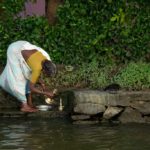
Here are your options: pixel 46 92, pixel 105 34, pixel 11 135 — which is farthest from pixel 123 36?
pixel 11 135

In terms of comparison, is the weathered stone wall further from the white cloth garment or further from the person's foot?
the white cloth garment

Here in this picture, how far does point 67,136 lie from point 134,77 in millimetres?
2255

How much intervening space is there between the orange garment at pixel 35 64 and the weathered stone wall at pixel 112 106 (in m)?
0.72

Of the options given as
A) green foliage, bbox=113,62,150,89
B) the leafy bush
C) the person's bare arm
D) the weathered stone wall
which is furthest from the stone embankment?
the leafy bush

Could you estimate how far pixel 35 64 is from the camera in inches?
399

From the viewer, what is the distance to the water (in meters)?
8.58

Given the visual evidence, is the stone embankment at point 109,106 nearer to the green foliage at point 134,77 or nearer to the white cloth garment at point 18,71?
the green foliage at point 134,77

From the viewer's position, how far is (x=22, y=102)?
10562 millimetres

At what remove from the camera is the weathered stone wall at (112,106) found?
405 inches

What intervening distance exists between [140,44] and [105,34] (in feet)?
2.32

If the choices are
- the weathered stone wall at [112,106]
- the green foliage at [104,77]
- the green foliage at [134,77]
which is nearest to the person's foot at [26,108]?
the weathered stone wall at [112,106]

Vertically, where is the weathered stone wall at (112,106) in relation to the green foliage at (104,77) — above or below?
below

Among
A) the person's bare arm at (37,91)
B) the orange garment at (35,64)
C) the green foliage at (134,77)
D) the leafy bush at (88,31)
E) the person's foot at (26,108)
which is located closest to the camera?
the orange garment at (35,64)

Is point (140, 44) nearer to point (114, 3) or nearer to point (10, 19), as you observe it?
point (114, 3)
